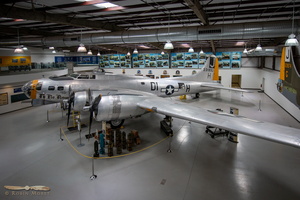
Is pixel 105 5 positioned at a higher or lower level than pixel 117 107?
higher

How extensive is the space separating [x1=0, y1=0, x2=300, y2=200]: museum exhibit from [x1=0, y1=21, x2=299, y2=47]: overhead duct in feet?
0.21

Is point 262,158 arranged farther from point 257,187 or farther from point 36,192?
point 36,192

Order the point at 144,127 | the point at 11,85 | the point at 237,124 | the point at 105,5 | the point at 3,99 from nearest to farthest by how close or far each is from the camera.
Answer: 1. the point at 237,124
2. the point at 105,5
3. the point at 144,127
4. the point at 3,99
5. the point at 11,85

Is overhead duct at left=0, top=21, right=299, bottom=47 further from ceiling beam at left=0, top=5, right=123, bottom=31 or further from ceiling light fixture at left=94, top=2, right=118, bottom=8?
ceiling light fixture at left=94, top=2, right=118, bottom=8

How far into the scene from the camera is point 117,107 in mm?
9578

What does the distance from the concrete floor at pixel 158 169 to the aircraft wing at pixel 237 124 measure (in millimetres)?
2151

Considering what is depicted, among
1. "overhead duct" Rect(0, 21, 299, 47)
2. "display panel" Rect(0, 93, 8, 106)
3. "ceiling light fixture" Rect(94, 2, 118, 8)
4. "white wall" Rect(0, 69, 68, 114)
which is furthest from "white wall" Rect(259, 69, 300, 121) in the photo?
"display panel" Rect(0, 93, 8, 106)

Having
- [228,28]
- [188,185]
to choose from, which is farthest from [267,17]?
[188,185]

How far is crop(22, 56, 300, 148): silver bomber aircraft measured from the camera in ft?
19.0

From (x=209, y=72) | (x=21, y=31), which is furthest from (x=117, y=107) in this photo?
(x=21, y=31)

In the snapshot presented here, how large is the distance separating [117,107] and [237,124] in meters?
5.90

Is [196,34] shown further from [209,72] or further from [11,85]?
[11,85]

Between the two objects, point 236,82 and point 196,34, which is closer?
point 196,34

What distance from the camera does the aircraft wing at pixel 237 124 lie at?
5063mm
